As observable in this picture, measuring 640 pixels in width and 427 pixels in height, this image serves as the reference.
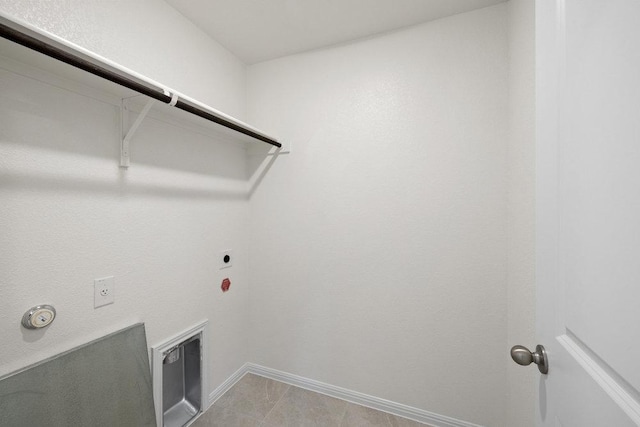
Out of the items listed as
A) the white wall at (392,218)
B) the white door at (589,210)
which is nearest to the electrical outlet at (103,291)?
the white wall at (392,218)

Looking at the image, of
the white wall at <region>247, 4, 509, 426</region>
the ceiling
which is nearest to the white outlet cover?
the white wall at <region>247, 4, 509, 426</region>

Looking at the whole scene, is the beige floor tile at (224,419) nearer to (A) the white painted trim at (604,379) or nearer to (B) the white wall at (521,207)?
(B) the white wall at (521,207)

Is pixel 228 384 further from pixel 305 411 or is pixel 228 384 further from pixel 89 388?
pixel 89 388

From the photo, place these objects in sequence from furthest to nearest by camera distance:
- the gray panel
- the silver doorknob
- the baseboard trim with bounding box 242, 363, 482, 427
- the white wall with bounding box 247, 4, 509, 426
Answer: the baseboard trim with bounding box 242, 363, 482, 427, the white wall with bounding box 247, 4, 509, 426, the gray panel, the silver doorknob

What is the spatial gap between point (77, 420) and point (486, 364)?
2061 millimetres

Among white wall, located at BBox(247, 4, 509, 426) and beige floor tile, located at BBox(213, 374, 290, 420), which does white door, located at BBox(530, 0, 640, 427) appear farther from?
beige floor tile, located at BBox(213, 374, 290, 420)

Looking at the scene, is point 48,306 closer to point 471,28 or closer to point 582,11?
point 582,11

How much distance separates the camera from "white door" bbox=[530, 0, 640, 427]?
394 mm

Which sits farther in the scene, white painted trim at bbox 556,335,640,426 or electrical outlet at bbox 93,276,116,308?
electrical outlet at bbox 93,276,116,308

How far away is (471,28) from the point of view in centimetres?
151

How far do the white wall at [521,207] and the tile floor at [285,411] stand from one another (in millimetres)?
723

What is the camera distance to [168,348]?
1469 mm

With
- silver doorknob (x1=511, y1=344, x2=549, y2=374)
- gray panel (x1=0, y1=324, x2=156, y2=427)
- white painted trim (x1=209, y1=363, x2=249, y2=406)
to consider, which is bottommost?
white painted trim (x1=209, y1=363, x2=249, y2=406)

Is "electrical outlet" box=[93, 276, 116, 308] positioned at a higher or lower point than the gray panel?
higher
